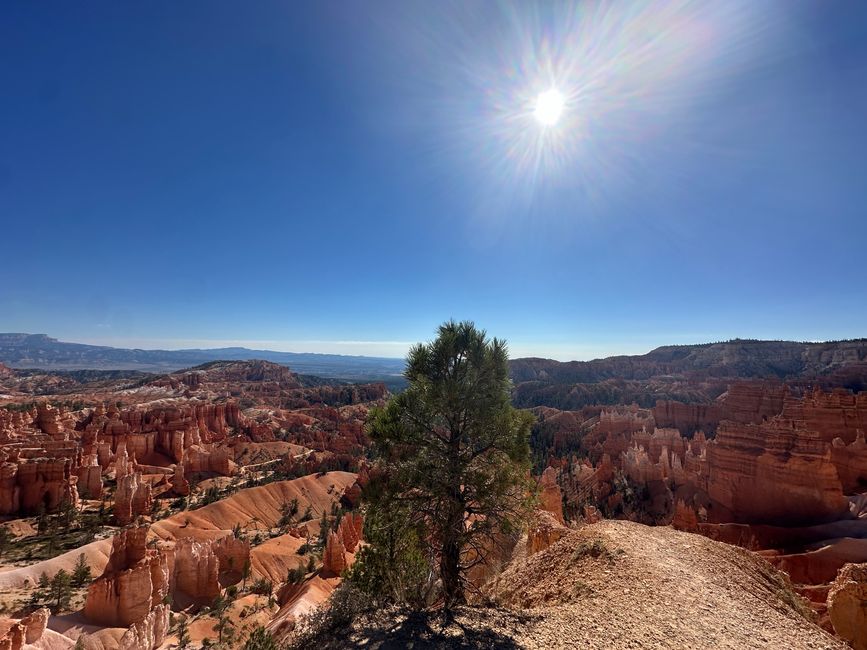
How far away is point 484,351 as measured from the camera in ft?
32.3

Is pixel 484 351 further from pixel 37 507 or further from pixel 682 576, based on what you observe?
pixel 37 507

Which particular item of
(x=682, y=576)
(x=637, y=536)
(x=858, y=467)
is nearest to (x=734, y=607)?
(x=682, y=576)

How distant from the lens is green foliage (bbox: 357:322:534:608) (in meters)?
8.85

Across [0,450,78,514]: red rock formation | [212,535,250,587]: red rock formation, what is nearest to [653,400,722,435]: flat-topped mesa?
[212,535,250,587]: red rock formation

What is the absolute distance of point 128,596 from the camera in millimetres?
20016

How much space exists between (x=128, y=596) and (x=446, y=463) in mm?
22148

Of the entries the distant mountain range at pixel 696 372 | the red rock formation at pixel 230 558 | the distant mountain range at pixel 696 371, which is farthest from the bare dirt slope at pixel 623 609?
the distant mountain range at pixel 696 371

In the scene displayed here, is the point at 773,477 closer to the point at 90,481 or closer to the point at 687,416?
the point at 687,416

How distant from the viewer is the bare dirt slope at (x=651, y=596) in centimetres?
721

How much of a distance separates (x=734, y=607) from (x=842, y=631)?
15.8 ft

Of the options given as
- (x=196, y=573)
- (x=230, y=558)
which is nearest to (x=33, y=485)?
(x=230, y=558)

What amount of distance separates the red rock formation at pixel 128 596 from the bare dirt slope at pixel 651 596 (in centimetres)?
1861

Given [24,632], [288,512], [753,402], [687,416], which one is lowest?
[288,512]

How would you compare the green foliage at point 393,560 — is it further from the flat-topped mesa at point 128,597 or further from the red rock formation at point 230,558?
the red rock formation at point 230,558
